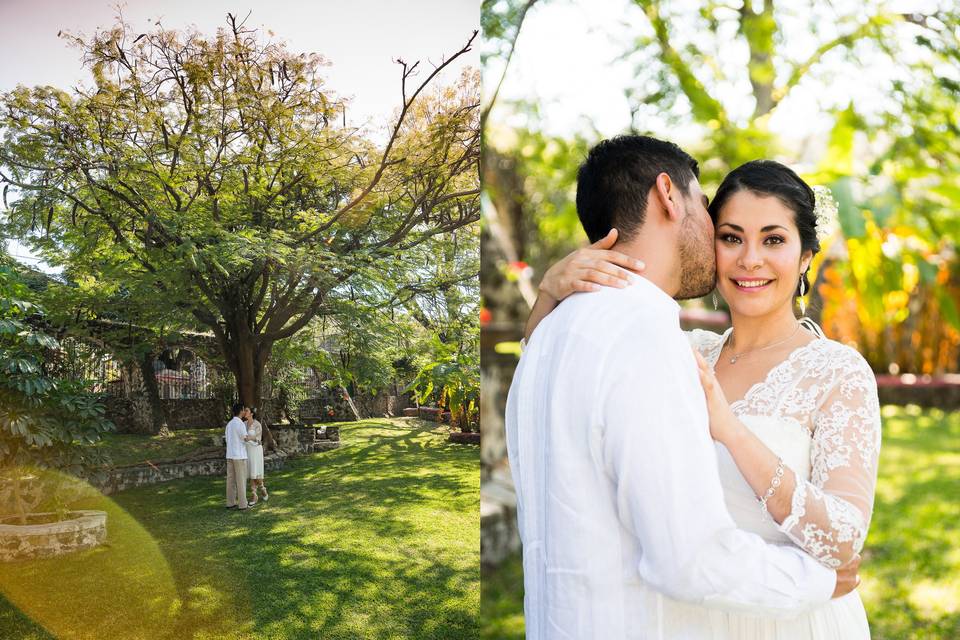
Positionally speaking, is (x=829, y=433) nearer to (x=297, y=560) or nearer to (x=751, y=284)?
(x=751, y=284)

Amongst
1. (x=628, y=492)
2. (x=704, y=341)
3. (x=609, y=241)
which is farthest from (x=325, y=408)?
(x=628, y=492)

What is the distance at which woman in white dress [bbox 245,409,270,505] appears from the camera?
3027 mm

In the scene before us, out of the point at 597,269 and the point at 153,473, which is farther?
the point at 153,473

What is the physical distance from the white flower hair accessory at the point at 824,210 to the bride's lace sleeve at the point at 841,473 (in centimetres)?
34

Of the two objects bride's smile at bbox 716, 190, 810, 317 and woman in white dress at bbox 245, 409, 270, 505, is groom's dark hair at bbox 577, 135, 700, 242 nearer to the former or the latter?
bride's smile at bbox 716, 190, 810, 317

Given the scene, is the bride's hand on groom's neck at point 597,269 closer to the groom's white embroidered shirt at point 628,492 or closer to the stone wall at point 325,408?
the groom's white embroidered shirt at point 628,492

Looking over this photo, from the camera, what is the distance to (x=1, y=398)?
268 cm

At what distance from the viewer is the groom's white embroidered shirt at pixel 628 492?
91cm

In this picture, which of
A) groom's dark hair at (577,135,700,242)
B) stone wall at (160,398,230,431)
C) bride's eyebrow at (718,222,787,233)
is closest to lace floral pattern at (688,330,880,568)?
bride's eyebrow at (718,222,787,233)

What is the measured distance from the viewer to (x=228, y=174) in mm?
2928

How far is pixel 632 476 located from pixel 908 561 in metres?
3.56

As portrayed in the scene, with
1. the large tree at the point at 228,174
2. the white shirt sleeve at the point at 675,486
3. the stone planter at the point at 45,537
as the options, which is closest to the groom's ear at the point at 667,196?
the white shirt sleeve at the point at 675,486

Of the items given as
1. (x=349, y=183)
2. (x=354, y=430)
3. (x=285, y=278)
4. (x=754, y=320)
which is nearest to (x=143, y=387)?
(x=285, y=278)

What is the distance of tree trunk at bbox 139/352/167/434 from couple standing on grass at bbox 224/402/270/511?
0.24m
